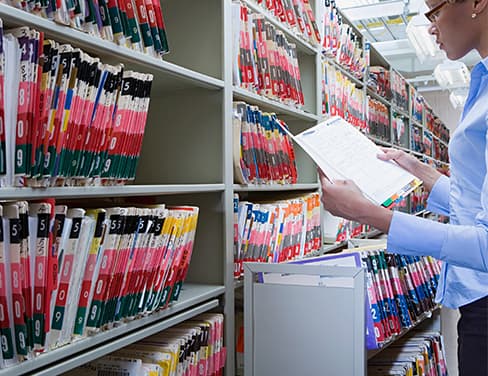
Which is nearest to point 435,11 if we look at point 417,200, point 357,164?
point 357,164

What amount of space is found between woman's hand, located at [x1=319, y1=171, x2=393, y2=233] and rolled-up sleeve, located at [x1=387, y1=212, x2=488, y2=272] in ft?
0.12

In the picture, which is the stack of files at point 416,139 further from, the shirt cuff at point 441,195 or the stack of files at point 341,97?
the shirt cuff at point 441,195

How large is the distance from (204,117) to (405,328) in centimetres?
138

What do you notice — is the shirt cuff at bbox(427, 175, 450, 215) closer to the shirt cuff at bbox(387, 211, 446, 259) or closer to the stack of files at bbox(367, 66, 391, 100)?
the shirt cuff at bbox(387, 211, 446, 259)

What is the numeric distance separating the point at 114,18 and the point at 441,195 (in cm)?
123

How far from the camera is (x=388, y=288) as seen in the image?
2.42 m

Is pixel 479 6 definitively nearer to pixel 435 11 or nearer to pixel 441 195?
pixel 435 11

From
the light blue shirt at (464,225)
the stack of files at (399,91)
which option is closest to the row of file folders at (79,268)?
the light blue shirt at (464,225)

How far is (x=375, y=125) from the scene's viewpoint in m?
4.05

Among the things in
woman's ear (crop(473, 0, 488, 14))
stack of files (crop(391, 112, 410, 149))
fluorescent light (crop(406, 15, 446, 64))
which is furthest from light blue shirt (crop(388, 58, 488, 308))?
stack of files (crop(391, 112, 410, 149))

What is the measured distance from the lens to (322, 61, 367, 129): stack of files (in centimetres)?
288

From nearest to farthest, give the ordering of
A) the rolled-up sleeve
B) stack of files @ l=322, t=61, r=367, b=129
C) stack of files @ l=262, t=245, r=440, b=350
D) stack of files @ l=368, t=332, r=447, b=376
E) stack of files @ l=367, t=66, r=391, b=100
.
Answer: the rolled-up sleeve < stack of files @ l=262, t=245, r=440, b=350 < stack of files @ l=368, t=332, r=447, b=376 < stack of files @ l=322, t=61, r=367, b=129 < stack of files @ l=367, t=66, r=391, b=100

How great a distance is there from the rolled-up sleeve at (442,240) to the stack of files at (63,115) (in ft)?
2.26

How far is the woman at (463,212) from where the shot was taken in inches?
52.4
